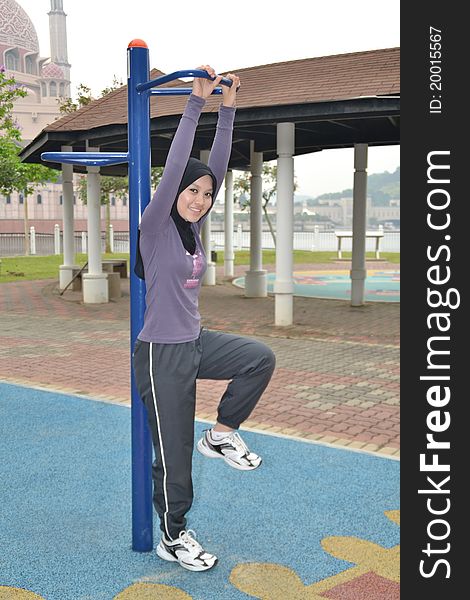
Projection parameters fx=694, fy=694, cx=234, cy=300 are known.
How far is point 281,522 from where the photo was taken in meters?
3.83

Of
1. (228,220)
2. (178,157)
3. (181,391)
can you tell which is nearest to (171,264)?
(178,157)

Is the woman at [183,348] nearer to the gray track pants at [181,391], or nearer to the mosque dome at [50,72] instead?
the gray track pants at [181,391]

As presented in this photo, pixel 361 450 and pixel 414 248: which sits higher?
pixel 414 248

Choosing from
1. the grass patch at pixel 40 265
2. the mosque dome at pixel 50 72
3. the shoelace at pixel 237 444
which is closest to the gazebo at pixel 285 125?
the grass patch at pixel 40 265

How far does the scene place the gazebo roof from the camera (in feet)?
32.1

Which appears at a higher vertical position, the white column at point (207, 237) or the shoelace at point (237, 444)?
the white column at point (207, 237)

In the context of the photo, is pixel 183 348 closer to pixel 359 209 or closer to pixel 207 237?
pixel 359 209

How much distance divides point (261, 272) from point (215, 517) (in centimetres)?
1252

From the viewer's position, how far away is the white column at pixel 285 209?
11195 millimetres

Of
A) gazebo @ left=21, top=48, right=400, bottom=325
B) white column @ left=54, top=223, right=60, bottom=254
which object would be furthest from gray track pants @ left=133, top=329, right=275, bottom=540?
white column @ left=54, top=223, right=60, bottom=254

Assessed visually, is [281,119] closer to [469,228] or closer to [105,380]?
[105,380]

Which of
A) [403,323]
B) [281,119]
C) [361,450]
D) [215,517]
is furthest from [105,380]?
[403,323]

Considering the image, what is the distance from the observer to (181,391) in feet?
9.78

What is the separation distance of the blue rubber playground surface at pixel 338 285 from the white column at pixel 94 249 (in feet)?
16.4
